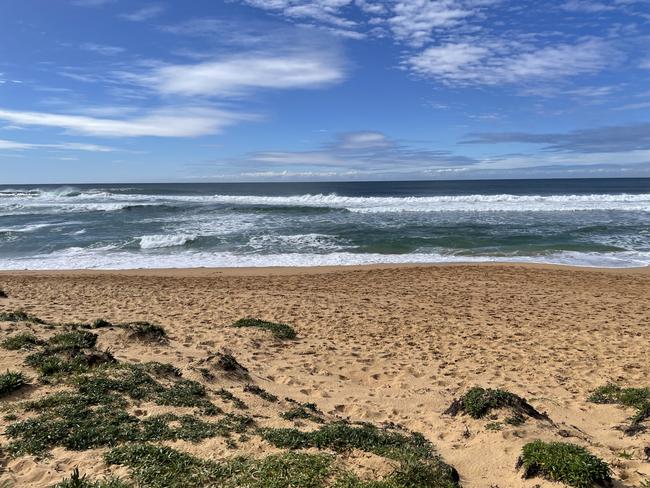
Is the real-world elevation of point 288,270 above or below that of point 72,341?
below

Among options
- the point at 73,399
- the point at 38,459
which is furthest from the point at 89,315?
the point at 38,459

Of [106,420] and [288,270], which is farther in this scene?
[288,270]

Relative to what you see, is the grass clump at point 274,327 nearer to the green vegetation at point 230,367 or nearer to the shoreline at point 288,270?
the green vegetation at point 230,367

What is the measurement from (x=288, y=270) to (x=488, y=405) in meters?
11.3

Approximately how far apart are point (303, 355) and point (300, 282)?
6260 millimetres

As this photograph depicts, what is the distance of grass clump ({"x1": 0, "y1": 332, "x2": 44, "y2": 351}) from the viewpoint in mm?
5504

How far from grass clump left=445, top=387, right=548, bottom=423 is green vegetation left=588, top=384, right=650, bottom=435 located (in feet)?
3.07

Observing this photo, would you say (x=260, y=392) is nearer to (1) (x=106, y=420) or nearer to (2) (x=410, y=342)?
(1) (x=106, y=420)

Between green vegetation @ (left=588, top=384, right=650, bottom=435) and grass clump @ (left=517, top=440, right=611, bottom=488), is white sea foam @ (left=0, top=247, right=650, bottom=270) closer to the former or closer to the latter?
green vegetation @ (left=588, top=384, right=650, bottom=435)

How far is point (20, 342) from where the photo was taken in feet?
18.5

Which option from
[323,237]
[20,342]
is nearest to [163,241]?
[323,237]

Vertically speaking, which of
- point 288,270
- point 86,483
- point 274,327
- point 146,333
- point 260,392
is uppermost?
point 86,483

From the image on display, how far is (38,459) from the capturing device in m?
3.21

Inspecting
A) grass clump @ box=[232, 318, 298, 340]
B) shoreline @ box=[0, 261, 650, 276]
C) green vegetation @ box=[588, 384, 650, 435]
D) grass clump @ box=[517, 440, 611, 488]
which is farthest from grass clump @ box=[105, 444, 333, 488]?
shoreline @ box=[0, 261, 650, 276]
